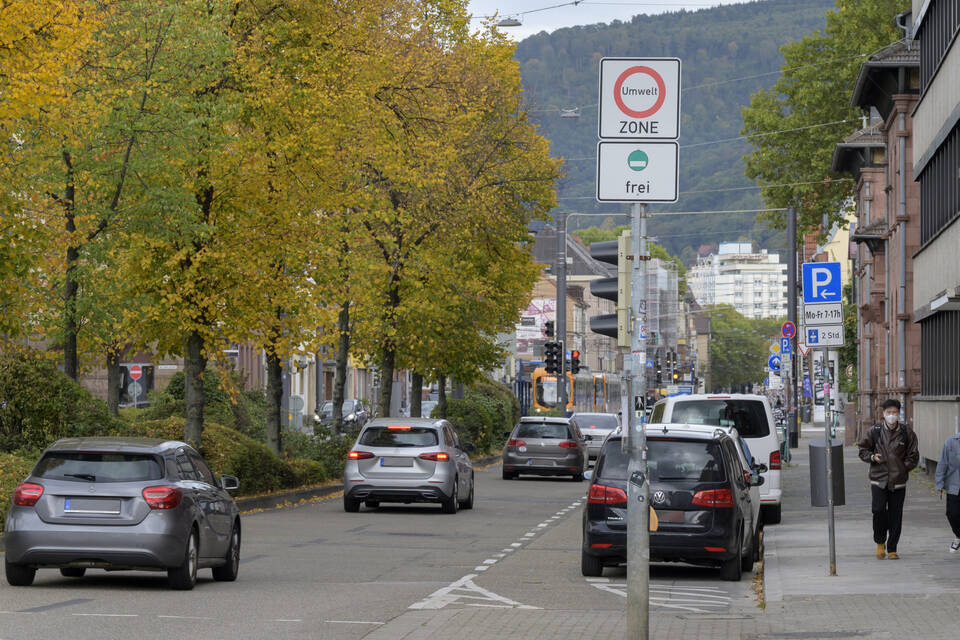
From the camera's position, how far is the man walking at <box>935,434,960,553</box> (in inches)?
706

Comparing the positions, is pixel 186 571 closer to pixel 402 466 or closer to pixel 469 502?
pixel 402 466

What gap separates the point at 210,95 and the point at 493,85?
Answer: 19.1 meters

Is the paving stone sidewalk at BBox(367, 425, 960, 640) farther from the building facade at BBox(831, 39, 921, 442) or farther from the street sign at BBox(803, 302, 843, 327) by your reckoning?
the building facade at BBox(831, 39, 921, 442)

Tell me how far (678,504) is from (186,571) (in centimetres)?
506

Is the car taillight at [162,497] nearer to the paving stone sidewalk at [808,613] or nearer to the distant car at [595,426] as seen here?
the paving stone sidewalk at [808,613]

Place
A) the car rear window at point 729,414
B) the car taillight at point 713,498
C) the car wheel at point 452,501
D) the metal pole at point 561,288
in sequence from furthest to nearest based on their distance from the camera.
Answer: the metal pole at point 561,288 → the car wheel at point 452,501 → the car rear window at point 729,414 → the car taillight at point 713,498

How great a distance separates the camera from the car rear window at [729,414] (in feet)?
84.3

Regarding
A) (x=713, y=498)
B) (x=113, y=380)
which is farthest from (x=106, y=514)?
(x=113, y=380)

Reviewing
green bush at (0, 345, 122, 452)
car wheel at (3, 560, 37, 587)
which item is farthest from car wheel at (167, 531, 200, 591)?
green bush at (0, 345, 122, 452)

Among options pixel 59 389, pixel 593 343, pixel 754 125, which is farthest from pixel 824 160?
pixel 593 343

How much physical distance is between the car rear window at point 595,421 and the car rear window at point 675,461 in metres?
34.1

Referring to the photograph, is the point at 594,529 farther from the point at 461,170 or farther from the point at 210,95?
the point at 461,170

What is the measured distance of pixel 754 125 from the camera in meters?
59.5

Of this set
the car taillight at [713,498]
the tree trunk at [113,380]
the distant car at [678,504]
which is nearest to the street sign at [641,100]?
the distant car at [678,504]
